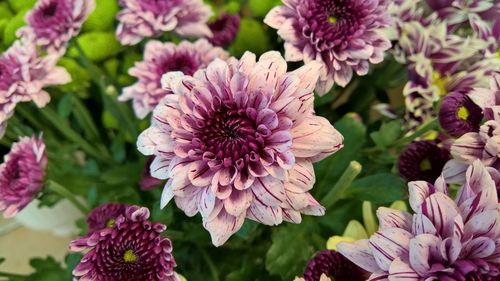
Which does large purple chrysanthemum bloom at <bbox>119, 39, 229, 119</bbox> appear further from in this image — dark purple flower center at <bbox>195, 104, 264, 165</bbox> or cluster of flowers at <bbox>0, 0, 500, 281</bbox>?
dark purple flower center at <bbox>195, 104, 264, 165</bbox>

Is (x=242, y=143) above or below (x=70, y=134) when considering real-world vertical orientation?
above

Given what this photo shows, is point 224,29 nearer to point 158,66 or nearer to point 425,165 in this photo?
point 158,66

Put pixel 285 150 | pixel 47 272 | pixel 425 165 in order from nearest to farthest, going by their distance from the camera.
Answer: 1. pixel 285 150
2. pixel 425 165
3. pixel 47 272

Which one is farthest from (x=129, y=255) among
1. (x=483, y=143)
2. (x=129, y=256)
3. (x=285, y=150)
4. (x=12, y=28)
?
(x=12, y=28)

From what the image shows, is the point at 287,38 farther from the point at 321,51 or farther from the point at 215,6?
the point at 215,6

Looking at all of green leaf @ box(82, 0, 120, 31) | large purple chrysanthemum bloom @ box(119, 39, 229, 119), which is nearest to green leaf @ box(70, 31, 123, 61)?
green leaf @ box(82, 0, 120, 31)

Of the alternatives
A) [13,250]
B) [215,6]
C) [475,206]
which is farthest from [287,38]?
[13,250]

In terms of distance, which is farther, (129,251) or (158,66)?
(158,66)

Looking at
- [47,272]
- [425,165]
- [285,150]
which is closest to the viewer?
[285,150]
